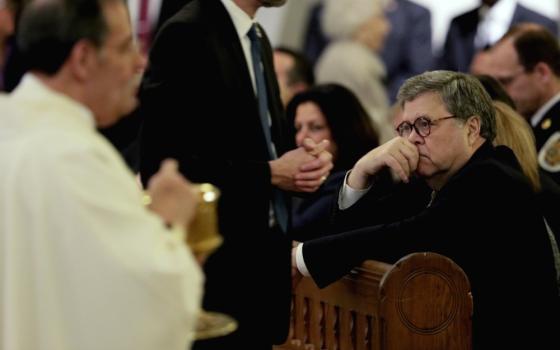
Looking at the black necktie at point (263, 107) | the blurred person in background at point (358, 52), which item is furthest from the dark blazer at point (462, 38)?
the black necktie at point (263, 107)

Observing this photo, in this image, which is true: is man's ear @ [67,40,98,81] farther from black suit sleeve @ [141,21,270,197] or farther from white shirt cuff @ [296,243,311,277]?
white shirt cuff @ [296,243,311,277]

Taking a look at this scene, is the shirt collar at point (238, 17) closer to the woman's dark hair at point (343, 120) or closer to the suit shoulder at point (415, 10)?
the woman's dark hair at point (343, 120)

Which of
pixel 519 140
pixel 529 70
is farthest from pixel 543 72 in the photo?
pixel 519 140

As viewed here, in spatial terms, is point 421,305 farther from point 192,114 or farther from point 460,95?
point 192,114

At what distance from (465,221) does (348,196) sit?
0.49 metres

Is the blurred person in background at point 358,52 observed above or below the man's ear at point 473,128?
above

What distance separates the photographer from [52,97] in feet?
8.88

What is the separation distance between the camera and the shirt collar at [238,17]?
3.99 metres

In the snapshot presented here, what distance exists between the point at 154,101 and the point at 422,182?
1124 millimetres

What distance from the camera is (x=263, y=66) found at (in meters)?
4.09

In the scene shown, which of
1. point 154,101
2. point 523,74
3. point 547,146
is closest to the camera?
point 154,101

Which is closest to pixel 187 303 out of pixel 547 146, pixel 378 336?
Result: pixel 378 336

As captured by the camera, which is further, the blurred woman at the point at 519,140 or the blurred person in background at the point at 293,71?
the blurred person in background at the point at 293,71

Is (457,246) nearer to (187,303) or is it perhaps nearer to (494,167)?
(494,167)
